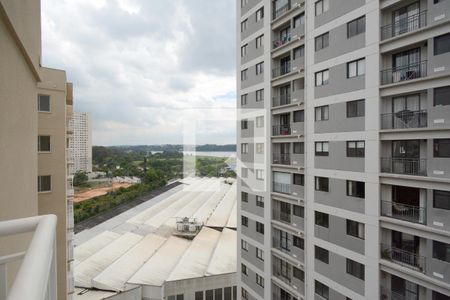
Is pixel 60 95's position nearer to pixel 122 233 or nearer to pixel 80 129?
pixel 122 233

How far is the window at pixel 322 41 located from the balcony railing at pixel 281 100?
2072 mm

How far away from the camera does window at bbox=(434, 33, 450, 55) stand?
5.84 meters

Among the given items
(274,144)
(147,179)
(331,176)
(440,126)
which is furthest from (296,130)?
(147,179)

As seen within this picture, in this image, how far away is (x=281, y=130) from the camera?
408 inches

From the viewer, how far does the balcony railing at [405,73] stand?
21.0 feet

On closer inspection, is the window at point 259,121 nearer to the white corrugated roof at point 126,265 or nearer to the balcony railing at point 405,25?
the balcony railing at point 405,25

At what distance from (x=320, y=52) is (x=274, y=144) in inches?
144

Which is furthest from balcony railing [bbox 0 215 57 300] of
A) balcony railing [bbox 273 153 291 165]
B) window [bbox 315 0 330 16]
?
balcony railing [bbox 273 153 291 165]

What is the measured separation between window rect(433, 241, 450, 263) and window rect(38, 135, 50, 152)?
29.9 ft

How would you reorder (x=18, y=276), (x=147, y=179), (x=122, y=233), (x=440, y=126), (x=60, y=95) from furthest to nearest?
(x=147, y=179) → (x=122, y=233) → (x=60, y=95) → (x=440, y=126) → (x=18, y=276)

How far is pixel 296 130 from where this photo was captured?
9.44 meters

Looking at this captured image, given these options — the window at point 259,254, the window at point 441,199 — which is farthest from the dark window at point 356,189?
the window at point 259,254

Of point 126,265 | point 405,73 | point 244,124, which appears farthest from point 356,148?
point 126,265

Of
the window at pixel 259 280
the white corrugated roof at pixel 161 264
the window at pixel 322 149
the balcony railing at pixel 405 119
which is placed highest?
the balcony railing at pixel 405 119
